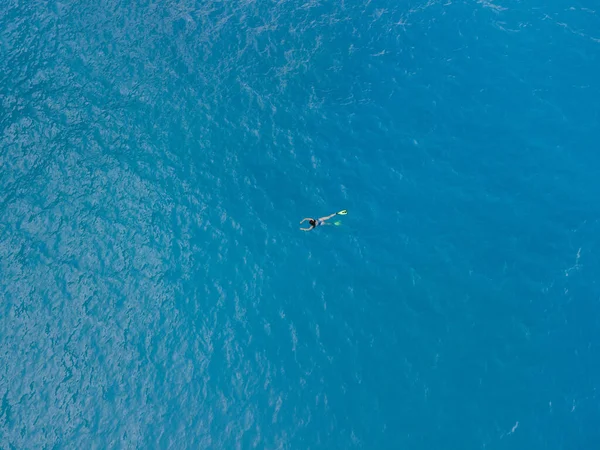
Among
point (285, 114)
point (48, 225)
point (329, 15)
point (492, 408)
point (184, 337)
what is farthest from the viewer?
point (329, 15)

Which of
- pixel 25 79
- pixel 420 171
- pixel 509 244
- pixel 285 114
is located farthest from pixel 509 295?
pixel 25 79

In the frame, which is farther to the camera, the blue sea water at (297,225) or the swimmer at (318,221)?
Answer: the swimmer at (318,221)

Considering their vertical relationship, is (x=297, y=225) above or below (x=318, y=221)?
below

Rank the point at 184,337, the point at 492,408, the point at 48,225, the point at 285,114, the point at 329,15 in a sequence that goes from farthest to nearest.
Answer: the point at 329,15 < the point at 285,114 < the point at 48,225 < the point at 184,337 < the point at 492,408

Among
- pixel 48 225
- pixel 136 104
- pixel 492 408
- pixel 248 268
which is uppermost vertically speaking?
pixel 136 104

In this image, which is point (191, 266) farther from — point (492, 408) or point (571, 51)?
point (571, 51)

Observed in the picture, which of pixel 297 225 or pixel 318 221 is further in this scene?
pixel 297 225

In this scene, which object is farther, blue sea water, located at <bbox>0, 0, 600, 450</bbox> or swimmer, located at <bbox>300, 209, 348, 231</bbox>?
swimmer, located at <bbox>300, 209, 348, 231</bbox>

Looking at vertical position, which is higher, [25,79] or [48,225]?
[25,79]
